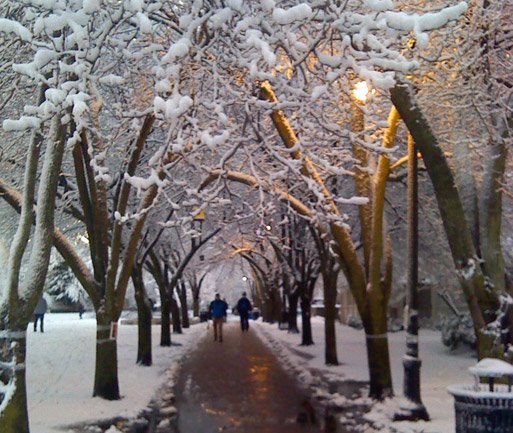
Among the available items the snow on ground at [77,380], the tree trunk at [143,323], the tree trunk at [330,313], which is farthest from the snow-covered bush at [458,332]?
the tree trunk at [143,323]

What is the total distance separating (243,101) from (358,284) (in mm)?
6731

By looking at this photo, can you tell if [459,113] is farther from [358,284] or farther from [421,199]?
[421,199]

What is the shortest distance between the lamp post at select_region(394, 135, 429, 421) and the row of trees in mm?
1028

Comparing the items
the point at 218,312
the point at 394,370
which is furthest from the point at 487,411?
the point at 218,312

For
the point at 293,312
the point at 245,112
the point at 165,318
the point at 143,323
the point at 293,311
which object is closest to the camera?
the point at 245,112

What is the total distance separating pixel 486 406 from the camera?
23.9ft

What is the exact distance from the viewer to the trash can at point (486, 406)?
7238 millimetres

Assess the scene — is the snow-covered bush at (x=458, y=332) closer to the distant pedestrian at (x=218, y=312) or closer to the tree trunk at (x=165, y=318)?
the tree trunk at (x=165, y=318)

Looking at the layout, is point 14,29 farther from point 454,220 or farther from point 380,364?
point 380,364

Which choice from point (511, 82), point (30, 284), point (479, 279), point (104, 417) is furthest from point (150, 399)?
point (511, 82)

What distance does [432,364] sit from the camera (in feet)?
63.6

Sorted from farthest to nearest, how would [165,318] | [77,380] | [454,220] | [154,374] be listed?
[165,318], [154,374], [77,380], [454,220]

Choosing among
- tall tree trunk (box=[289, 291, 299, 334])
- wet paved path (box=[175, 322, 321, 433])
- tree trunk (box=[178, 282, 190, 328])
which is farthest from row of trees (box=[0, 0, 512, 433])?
tree trunk (box=[178, 282, 190, 328])

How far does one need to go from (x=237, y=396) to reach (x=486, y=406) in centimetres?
749
